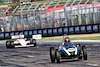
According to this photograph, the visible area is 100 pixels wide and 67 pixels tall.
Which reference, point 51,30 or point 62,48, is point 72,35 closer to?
point 51,30

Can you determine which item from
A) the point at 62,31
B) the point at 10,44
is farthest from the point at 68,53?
the point at 62,31

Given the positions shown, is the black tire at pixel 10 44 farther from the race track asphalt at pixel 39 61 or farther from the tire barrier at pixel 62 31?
the tire barrier at pixel 62 31

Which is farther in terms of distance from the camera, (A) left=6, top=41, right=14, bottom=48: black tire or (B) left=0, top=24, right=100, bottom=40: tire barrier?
(B) left=0, top=24, right=100, bottom=40: tire barrier

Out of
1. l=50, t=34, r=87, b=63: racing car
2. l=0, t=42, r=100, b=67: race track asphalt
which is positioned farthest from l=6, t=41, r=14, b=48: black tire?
l=50, t=34, r=87, b=63: racing car

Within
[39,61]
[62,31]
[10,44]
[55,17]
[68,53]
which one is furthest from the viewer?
[55,17]

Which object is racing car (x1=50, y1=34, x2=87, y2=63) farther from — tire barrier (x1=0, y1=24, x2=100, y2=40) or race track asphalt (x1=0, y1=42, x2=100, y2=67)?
tire barrier (x1=0, y1=24, x2=100, y2=40)

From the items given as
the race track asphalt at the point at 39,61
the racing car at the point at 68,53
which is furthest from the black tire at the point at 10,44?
the racing car at the point at 68,53

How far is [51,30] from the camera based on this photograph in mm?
34969

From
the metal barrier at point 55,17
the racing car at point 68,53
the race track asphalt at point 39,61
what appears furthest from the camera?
the metal barrier at point 55,17

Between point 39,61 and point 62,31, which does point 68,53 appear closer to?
point 39,61

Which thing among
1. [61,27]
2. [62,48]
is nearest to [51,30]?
[61,27]

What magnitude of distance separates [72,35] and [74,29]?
2.10 metres

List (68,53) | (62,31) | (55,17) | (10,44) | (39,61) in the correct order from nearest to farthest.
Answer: (68,53)
(39,61)
(10,44)
(62,31)
(55,17)

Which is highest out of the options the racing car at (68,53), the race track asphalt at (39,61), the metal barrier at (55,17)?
the metal barrier at (55,17)
